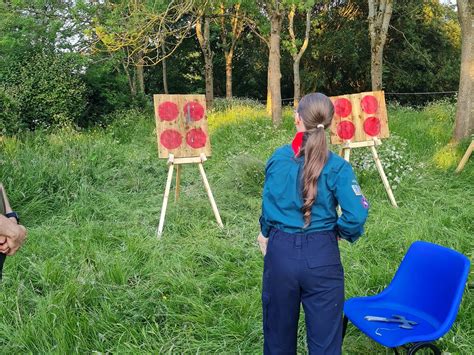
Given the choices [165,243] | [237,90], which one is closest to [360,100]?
[165,243]

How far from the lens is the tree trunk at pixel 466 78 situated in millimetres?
6578

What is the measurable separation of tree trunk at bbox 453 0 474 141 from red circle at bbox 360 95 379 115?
212 cm

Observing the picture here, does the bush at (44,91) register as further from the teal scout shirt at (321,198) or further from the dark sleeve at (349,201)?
the dark sleeve at (349,201)

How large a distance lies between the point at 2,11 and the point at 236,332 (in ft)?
32.7

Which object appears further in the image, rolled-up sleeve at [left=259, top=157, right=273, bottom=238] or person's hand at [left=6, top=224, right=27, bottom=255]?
rolled-up sleeve at [left=259, top=157, right=273, bottom=238]

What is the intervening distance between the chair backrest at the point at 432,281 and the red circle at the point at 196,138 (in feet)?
9.74

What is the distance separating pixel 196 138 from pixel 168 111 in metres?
0.43

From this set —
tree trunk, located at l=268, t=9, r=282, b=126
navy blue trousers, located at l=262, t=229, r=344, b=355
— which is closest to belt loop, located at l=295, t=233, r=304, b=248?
navy blue trousers, located at l=262, t=229, r=344, b=355

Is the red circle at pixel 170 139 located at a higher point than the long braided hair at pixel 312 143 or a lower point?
lower

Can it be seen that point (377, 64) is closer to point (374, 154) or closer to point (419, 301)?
point (374, 154)

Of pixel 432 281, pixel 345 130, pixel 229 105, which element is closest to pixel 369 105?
pixel 345 130

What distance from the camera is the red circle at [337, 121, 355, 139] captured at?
531 cm

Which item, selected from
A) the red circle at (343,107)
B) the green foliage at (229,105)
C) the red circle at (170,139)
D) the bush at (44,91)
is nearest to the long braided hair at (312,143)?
the red circle at (170,139)

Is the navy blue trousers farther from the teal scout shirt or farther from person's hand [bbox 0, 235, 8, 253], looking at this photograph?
person's hand [bbox 0, 235, 8, 253]
